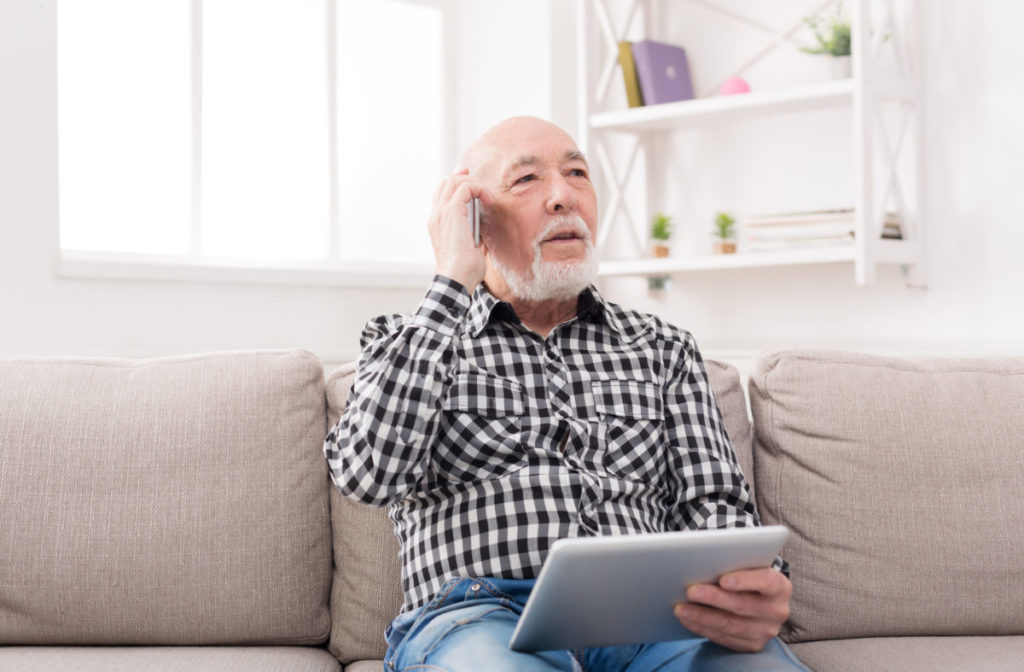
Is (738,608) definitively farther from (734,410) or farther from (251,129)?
(251,129)

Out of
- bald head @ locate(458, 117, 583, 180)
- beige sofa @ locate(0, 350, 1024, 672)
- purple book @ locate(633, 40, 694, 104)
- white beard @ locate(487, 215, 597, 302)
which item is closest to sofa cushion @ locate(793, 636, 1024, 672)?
beige sofa @ locate(0, 350, 1024, 672)

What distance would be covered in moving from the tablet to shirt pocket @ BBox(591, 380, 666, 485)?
0.34 metres

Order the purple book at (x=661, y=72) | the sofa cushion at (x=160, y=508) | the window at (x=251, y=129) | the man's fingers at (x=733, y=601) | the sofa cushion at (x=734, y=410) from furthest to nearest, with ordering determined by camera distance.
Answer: the purple book at (x=661, y=72) → the window at (x=251, y=129) → the sofa cushion at (x=734, y=410) → the sofa cushion at (x=160, y=508) → the man's fingers at (x=733, y=601)

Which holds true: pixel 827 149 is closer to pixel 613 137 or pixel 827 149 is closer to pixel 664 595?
pixel 613 137

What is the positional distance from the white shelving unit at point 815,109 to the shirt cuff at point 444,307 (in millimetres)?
1491

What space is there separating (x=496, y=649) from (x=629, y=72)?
2.19 metres

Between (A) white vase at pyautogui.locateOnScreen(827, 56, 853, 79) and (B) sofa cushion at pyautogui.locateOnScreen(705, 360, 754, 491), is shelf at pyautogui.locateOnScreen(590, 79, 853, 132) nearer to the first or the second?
(A) white vase at pyautogui.locateOnScreen(827, 56, 853, 79)

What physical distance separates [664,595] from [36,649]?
0.98 m

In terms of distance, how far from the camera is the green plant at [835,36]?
2.70 meters

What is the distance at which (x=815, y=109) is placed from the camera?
289 centimetres

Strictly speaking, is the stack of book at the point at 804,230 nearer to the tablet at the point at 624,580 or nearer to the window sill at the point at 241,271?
the window sill at the point at 241,271

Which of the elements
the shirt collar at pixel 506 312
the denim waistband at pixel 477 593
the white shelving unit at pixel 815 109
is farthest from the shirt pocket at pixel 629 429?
the white shelving unit at pixel 815 109

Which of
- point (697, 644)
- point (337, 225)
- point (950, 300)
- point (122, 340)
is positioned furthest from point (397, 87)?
point (697, 644)

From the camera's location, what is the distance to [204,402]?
161 centimetres
